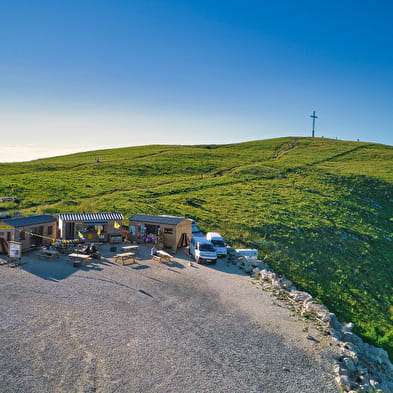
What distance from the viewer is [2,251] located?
85.4ft

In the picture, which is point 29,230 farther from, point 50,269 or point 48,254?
point 50,269

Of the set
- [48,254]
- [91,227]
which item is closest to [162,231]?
[91,227]

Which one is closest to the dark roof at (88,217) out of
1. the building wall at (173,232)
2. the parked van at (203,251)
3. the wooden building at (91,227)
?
the wooden building at (91,227)

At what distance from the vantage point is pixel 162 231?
30.1 m

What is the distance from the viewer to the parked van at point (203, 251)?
2612 cm

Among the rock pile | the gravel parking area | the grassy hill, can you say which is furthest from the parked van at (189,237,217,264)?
the grassy hill

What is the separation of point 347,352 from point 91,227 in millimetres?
23615

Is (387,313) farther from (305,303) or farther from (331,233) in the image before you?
(331,233)

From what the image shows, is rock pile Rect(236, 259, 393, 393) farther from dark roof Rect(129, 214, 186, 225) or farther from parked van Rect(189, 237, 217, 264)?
dark roof Rect(129, 214, 186, 225)

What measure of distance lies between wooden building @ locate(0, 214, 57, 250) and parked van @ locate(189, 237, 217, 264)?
490 inches

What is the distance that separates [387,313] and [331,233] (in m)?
14.6

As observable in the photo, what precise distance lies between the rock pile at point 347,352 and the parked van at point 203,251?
5.07 meters

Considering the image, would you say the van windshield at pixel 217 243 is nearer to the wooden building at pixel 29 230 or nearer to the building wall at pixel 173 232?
the building wall at pixel 173 232

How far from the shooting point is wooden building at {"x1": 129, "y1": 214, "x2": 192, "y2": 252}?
29.7 metres
